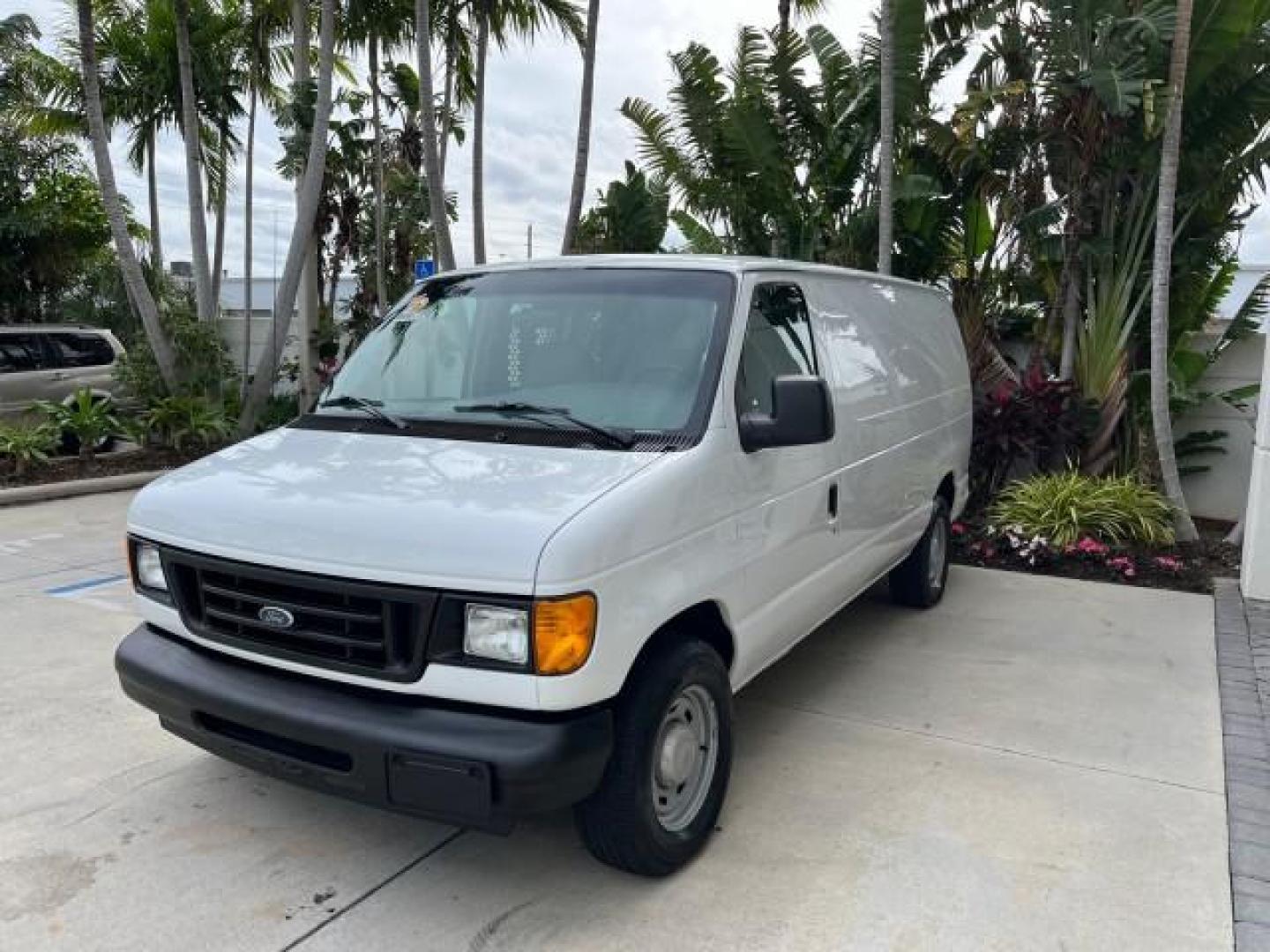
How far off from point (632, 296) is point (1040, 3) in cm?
591

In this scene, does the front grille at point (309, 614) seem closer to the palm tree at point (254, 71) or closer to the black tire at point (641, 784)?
the black tire at point (641, 784)

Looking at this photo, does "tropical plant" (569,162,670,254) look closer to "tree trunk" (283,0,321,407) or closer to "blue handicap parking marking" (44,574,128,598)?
"tree trunk" (283,0,321,407)

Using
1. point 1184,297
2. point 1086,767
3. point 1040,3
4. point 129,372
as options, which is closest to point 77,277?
point 129,372

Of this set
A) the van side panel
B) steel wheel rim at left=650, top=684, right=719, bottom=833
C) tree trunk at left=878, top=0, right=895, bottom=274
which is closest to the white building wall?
tree trunk at left=878, top=0, right=895, bottom=274

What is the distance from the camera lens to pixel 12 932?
9.61ft

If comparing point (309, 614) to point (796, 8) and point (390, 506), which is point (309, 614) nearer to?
point (390, 506)

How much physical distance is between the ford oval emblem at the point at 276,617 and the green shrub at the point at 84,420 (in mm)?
9305

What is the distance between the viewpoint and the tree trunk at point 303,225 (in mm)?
10828

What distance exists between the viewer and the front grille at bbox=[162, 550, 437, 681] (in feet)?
9.16

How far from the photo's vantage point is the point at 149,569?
3443 mm

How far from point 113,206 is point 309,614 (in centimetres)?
985

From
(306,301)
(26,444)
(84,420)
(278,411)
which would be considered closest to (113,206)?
(84,420)

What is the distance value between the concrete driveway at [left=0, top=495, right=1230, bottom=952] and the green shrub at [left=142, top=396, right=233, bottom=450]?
6451mm

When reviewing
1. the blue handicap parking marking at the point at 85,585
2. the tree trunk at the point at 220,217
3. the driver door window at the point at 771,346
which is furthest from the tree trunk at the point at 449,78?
the driver door window at the point at 771,346
